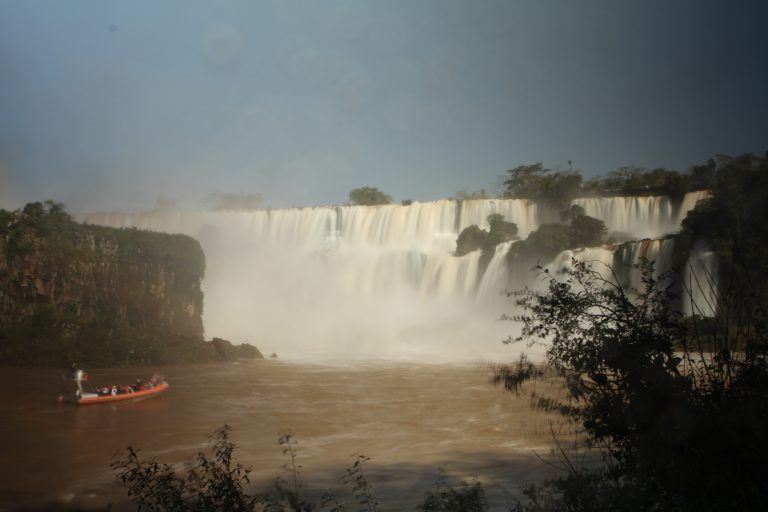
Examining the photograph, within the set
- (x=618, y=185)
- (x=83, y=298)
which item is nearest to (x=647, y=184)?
(x=618, y=185)

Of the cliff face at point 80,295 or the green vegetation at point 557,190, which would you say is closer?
the cliff face at point 80,295

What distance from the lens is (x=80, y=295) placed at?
22.2 meters

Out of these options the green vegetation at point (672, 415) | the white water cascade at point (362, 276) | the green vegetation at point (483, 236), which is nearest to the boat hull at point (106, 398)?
the white water cascade at point (362, 276)

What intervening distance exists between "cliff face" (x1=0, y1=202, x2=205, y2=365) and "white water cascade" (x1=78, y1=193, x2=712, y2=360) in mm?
6793

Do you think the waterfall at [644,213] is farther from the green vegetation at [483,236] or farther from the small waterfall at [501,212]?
the green vegetation at [483,236]

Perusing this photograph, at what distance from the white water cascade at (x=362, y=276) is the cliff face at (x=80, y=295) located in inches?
267

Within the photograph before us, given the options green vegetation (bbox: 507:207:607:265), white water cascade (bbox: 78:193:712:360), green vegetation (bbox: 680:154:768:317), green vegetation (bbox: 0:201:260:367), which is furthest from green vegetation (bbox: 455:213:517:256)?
green vegetation (bbox: 0:201:260:367)

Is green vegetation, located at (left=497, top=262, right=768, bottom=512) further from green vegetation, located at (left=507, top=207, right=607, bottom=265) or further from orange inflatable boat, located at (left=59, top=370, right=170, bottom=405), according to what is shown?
green vegetation, located at (left=507, top=207, right=607, bottom=265)

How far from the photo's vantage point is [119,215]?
2008 inches

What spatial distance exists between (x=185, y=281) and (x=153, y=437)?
14.9m

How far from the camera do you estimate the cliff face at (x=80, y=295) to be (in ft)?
69.0

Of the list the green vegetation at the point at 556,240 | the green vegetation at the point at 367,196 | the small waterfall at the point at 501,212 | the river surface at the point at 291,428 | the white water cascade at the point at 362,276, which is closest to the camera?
the river surface at the point at 291,428

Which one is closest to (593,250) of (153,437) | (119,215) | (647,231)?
(647,231)

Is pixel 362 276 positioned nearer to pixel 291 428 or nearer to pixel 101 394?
pixel 101 394
